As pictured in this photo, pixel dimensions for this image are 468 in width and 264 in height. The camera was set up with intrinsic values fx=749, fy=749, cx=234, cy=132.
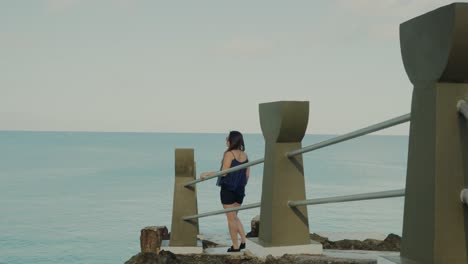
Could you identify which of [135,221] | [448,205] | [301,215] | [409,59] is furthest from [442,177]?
[135,221]

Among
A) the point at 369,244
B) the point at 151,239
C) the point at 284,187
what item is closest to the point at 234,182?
the point at 151,239

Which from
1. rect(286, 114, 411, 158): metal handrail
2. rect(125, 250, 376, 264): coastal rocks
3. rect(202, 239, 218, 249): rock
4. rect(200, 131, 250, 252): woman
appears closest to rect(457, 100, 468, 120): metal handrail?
rect(286, 114, 411, 158): metal handrail

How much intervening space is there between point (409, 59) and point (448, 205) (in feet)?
2.06

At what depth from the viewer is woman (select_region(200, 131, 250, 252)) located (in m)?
7.82

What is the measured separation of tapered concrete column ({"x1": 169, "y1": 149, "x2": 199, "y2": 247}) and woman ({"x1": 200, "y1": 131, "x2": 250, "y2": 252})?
0.40 meters

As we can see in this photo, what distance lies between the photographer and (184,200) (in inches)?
332

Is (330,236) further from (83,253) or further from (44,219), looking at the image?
(44,219)

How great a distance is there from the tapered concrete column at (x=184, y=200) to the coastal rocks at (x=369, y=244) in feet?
5.14

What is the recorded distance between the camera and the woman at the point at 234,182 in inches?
308

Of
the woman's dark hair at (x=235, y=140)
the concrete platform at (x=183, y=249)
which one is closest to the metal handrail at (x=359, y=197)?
the woman's dark hair at (x=235, y=140)

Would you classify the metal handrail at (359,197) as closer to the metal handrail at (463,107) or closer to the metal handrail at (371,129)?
the metal handrail at (371,129)

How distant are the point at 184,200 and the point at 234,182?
2.21ft

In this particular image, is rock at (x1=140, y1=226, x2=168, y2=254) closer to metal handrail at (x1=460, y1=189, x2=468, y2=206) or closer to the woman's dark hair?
the woman's dark hair

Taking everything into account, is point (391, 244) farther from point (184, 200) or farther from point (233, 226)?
point (184, 200)
